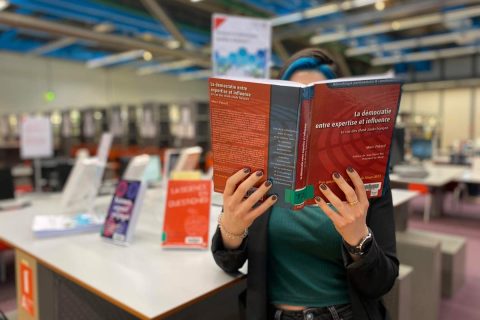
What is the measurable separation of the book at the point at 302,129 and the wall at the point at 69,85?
492 inches

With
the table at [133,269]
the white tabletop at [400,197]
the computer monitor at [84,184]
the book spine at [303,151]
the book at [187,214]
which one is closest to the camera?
the book spine at [303,151]

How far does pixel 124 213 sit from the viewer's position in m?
1.97

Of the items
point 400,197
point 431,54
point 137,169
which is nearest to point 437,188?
point 400,197

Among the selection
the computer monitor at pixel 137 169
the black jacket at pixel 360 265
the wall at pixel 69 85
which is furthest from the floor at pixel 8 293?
the wall at pixel 69 85

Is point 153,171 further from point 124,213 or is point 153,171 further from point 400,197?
point 400,197

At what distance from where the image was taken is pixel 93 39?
14.7 ft

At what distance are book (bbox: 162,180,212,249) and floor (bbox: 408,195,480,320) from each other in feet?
7.71

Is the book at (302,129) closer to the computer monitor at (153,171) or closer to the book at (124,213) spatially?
the book at (124,213)

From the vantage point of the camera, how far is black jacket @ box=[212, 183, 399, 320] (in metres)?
1.15

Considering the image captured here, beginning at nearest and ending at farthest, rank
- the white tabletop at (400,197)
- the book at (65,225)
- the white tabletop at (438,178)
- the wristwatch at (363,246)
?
the wristwatch at (363,246) → the book at (65,225) → the white tabletop at (400,197) → the white tabletop at (438,178)

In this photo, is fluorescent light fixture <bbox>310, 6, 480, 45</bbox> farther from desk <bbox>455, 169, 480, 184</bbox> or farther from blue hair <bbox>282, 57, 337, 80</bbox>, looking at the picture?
blue hair <bbox>282, 57, 337, 80</bbox>

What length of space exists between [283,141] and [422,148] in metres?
6.02

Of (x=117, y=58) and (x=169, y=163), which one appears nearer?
(x=169, y=163)

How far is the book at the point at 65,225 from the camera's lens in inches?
79.7
